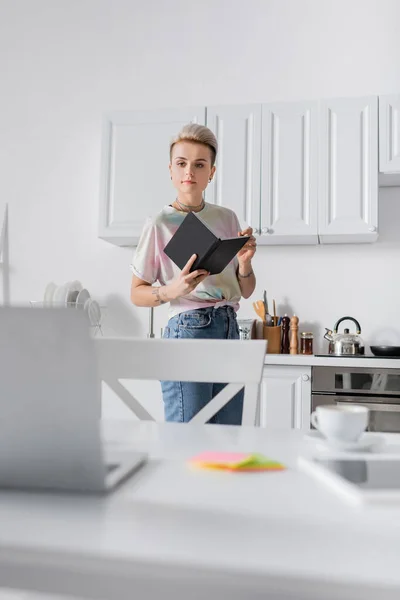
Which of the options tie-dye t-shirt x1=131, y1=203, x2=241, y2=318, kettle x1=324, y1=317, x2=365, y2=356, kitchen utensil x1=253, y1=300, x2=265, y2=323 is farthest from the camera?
kitchen utensil x1=253, y1=300, x2=265, y2=323

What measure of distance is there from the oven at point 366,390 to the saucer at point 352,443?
1779 millimetres

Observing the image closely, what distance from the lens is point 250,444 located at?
2.96 feet

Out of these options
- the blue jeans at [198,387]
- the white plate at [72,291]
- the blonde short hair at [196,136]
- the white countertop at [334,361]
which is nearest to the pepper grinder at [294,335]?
the white countertop at [334,361]

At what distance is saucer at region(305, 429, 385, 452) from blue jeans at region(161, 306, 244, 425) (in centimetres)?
66

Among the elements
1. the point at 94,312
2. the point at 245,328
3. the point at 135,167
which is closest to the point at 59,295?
the point at 94,312

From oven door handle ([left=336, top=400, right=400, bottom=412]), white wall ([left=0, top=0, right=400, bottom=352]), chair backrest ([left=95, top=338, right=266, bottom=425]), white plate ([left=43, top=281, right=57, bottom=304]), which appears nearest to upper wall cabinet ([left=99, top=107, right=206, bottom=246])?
white wall ([left=0, top=0, right=400, bottom=352])

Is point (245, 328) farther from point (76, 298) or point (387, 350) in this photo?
point (76, 298)

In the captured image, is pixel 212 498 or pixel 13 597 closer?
pixel 212 498

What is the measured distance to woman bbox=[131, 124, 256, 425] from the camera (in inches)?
70.2

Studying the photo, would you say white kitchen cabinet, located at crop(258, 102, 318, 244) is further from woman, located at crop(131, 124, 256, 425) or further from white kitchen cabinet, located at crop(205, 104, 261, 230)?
woman, located at crop(131, 124, 256, 425)

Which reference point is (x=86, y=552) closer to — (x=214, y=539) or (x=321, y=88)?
(x=214, y=539)

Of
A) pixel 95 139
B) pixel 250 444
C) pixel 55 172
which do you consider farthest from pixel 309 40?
pixel 250 444

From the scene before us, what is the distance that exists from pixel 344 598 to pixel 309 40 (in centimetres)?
354

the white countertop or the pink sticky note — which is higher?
the white countertop
